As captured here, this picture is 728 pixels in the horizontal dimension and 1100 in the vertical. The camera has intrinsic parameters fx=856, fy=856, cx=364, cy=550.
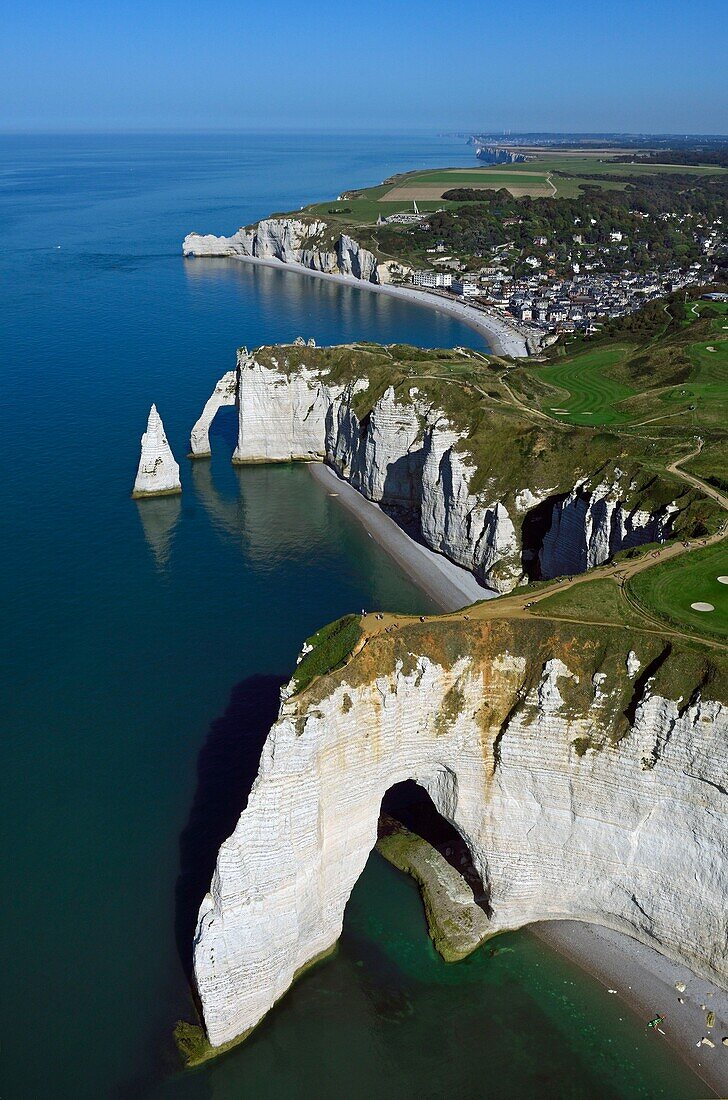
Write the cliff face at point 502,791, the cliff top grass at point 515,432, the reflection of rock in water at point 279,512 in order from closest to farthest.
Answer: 1. the cliff face at point 502,791
2. the cliff top grass at point 515,432
3. the reflection of rock in water at point 279,512

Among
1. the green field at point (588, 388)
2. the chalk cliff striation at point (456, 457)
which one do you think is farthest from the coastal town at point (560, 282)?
the chalk cliff striation at point (456, 457)

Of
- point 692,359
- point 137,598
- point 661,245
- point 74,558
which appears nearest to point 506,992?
point 137,598

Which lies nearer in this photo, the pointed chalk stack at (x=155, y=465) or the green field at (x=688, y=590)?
the green field at (x=688, y=590)

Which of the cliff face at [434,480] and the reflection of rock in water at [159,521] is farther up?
the cliff face at [434,480]

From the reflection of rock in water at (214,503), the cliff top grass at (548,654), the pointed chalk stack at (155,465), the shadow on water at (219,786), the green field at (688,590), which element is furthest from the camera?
the pointed chalk stack at (155,465)

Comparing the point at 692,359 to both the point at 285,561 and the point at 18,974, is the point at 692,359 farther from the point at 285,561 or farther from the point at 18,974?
the point at 18,974

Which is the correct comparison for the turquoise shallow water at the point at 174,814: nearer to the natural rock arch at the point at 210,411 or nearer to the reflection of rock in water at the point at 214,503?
the reflection of rock in water at the point at 214,503

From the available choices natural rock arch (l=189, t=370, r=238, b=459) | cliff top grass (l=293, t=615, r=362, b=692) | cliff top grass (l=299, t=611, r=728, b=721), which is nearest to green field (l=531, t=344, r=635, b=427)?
natural rock arch (l=189, t=370, r=238, b=459)
